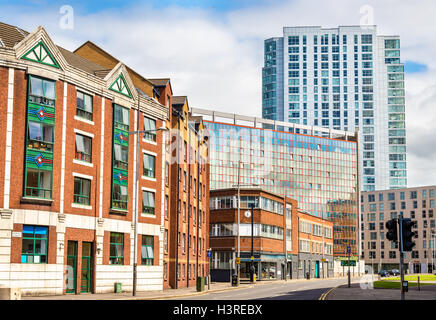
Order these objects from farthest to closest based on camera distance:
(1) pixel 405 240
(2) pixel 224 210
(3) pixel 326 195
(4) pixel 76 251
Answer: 1. (3) pixel 326 195
2. (2) pixel 224 210
3. (4) pixel 76 251
4. (1) pixel 405 240

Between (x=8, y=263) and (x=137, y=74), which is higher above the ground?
(x=137, y=74)

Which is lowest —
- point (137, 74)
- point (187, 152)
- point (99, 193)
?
point (99, 193)

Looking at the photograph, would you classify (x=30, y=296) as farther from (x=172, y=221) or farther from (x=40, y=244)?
(x=172, y=221)

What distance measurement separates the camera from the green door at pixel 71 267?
137 feet

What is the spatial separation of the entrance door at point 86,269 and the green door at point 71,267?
92cm

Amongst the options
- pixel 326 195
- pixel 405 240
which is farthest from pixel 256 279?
pixel 326 195

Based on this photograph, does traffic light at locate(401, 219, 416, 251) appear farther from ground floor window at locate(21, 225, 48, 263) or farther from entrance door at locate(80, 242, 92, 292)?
entrance door at locate(80, 242, 92, 292)

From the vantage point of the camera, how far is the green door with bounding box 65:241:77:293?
41.6 meters

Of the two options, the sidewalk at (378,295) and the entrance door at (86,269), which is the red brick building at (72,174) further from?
the sidewalk at (378,295)

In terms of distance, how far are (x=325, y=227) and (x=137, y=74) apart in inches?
3586

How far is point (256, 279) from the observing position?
3553 inches

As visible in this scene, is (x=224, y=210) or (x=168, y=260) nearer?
(x=168, y=260)

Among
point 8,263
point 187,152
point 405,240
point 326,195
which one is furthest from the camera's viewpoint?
point 326,195

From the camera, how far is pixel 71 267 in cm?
4194
